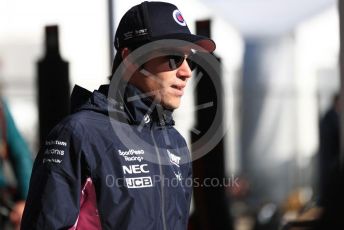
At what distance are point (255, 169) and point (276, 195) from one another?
27cm

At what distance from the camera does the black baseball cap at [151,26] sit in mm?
2488

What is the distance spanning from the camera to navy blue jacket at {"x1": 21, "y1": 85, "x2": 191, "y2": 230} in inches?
86.4

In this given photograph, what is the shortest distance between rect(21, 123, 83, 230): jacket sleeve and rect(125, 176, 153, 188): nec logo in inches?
5.0

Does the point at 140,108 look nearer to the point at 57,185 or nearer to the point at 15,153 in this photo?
the point at 57,185

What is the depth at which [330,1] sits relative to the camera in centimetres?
509

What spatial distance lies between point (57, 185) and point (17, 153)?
1837 mm

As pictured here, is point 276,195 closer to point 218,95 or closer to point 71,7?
A: point 218,95

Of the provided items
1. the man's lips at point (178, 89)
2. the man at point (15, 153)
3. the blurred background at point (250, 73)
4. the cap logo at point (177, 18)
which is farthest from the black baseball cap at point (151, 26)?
the blurred background at point (250, 73)

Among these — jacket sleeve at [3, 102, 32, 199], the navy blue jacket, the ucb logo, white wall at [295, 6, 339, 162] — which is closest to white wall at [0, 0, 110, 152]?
jacket sleeve at [3, 102, 32, 199]

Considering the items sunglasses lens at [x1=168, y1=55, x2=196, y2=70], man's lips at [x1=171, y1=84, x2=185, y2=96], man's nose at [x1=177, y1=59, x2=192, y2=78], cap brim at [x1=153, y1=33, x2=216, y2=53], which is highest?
cap brim at [x1=153, y1=33, x2=216, y2=53]

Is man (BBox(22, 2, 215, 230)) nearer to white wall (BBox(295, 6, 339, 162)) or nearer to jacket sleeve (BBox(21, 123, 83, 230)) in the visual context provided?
jacket sleeve (BBox(21, 123, 83, 230))

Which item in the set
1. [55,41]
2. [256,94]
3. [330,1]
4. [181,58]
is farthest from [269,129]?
[181,58]

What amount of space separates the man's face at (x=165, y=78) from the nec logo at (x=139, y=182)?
24cm

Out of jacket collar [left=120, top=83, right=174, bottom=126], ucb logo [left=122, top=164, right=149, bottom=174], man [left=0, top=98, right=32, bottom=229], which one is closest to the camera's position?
ucb logo [left=122, top=164, right=149, bottom=174]
